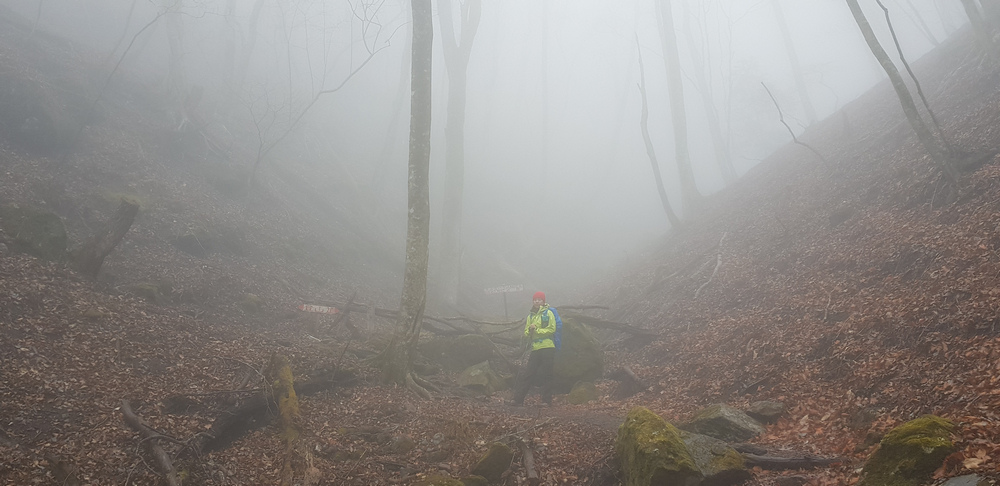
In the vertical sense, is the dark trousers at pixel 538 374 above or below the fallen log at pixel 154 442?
below

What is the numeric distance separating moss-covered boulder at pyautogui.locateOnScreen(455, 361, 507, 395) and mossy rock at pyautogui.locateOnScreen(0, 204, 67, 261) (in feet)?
24.9

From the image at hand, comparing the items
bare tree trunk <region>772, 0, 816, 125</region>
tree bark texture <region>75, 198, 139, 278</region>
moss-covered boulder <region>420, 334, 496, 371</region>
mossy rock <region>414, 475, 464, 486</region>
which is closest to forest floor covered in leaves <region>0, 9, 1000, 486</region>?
tree bark texture <region>75, 198, 139, 278</region>

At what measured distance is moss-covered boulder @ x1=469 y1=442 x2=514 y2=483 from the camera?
5.47m

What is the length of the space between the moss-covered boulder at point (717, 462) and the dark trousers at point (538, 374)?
13.8 ft

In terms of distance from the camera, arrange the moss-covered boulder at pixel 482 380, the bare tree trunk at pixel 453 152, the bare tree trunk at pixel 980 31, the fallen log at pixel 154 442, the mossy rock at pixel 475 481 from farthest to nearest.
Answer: the bare tree trunk at pixel 453 152
the bare tree trunk at pixel 980 31
the moss-covered boulder at pixel 482 380
the mossy rock at pixel 475 481
the fallen log at pixel 154 442

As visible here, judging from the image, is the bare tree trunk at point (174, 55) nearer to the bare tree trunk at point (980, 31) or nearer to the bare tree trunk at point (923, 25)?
the bare tree trunk at point (980, 31)

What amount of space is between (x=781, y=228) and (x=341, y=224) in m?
16.1

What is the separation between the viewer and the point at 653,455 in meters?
4.54

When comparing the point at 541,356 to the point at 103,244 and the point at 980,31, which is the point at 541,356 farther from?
the point at 980,31

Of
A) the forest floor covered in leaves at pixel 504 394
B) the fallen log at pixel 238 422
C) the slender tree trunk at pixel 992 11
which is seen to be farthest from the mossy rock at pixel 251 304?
the slender tree trunk at pixel 992 11

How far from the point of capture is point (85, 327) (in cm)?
710

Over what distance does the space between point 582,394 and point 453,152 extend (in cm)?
1185

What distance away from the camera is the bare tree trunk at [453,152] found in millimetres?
16875

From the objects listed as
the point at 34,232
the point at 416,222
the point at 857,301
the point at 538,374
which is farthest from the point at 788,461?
the point at 34,232
